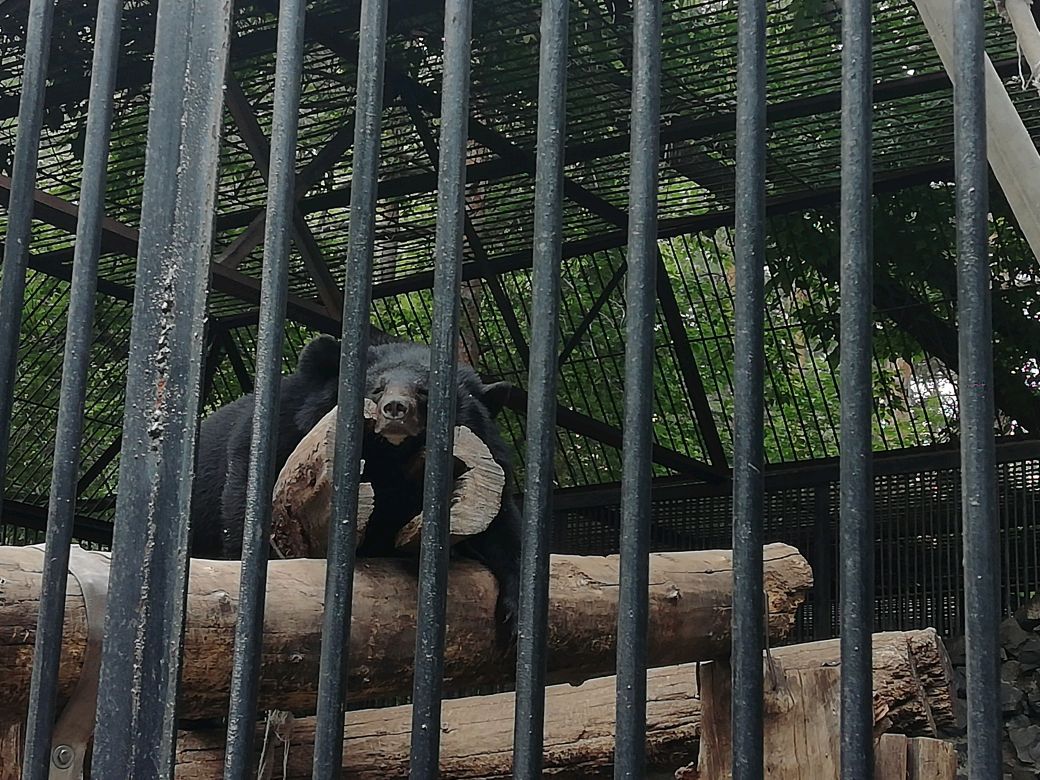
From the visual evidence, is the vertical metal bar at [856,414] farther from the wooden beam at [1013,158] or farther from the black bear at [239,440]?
the black bear at [239,440]

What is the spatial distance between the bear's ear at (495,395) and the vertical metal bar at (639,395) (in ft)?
9.73

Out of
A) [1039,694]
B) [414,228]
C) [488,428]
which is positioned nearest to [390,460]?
[488,428]

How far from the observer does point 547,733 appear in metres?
4.26

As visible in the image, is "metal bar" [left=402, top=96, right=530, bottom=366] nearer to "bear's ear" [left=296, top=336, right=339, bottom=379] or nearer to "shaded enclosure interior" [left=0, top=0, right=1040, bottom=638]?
"shaded enclosure interior" [left=0, top=0, right=1040, bottom=638]

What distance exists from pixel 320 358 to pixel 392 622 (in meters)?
1.62

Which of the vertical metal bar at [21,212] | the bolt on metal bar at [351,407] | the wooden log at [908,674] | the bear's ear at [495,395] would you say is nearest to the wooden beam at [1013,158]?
the bolt on metal bar at [351,407]

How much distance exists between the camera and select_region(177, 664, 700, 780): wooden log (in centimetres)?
412

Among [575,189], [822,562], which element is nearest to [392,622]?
[575,189]

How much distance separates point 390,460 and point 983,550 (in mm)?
2475

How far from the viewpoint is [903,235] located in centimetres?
825

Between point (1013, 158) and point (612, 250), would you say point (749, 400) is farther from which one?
point (612, 250)

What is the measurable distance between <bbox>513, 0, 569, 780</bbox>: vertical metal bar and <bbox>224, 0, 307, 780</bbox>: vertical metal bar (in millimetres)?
357

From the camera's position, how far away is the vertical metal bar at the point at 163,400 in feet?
5.91

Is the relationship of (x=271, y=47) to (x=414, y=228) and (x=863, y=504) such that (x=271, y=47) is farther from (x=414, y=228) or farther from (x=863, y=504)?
(x=863, y=504)
